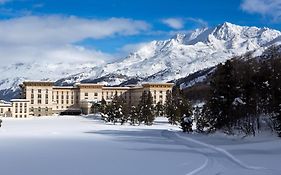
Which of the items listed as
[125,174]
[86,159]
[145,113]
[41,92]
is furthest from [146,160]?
[41,92]

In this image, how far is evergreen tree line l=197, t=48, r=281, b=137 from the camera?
3753 centimetres

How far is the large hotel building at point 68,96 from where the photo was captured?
154 meters

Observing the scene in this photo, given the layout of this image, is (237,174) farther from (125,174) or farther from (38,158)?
(38,158)

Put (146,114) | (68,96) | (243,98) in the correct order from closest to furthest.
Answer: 1. (243,98)
2. (146,114)
3. (68,96)

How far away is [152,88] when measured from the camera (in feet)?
535

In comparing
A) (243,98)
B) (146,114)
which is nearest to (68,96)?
(146,114)

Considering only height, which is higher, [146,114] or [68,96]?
[68,96]

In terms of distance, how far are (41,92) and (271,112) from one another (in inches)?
4964

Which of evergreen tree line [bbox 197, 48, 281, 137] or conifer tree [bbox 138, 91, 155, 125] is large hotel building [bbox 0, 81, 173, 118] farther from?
evergreen tree line [bbox 197, 48, 281, 137]

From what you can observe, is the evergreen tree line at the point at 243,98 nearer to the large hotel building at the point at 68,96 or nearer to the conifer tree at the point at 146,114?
the conifer tree at the point at 146,114

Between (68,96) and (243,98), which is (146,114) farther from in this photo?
(68,96)

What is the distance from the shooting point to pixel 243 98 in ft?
130

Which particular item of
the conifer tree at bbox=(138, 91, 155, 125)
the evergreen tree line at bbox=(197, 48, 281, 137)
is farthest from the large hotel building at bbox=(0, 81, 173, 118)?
the evergreen tree line at bbox=(197, 48, 281, 137)

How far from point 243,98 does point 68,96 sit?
131386 mm
